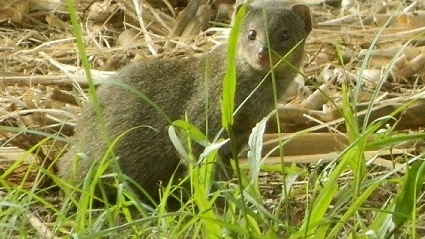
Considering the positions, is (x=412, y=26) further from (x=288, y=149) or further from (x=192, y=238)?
(x=192, y=238)

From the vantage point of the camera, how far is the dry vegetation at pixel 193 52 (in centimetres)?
361

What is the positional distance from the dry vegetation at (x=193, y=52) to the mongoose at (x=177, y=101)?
0.49ft

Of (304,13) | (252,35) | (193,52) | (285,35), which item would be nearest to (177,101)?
(252,35)

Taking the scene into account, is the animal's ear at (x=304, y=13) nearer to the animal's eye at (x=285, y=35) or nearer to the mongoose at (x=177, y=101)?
the mongoose at (x=177, y=101)

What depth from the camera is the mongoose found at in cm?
350

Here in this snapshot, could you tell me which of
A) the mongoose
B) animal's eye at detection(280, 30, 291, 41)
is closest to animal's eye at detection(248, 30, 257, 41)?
the mongoose

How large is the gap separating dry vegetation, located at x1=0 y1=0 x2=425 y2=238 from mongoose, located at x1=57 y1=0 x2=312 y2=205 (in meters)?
0.15

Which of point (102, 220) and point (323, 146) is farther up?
point (102, 220)

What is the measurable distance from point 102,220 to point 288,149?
142cm

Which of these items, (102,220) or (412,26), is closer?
(102,220)

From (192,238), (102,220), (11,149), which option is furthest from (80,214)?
(11,149)

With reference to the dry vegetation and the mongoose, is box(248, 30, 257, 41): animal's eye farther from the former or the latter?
the dry vegetation

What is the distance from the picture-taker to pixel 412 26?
4.69m

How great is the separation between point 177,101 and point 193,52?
1.04 meters
